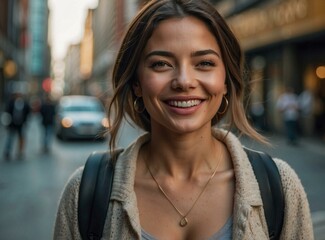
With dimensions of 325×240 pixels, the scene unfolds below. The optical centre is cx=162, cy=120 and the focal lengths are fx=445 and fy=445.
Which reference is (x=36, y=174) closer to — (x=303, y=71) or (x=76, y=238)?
(x=76, y=238)

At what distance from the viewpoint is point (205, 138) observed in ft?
5.87

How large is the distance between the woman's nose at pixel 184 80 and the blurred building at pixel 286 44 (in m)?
12.4

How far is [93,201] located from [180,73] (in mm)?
564

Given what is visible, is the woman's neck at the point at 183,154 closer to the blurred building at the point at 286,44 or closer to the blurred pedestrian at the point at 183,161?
the blurred pedestrian at the point at 183,161

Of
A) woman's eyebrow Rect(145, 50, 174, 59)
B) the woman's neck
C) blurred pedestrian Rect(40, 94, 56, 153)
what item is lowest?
blurred pedestrian Rect(40, 94, 56, 153)

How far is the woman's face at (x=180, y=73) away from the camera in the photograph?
63.7 inches

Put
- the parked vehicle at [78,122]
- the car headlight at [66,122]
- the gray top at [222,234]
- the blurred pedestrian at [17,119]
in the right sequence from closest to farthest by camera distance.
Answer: the gray top at [222,234] → the blurred pedestrian at [17,119] → the parked vehicle at [78,122] → the car headlight at [66,122]

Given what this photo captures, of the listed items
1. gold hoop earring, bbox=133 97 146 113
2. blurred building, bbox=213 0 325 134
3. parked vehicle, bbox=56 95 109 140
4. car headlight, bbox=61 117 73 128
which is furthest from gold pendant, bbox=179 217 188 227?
car headlight, bbox=61 117 73 128

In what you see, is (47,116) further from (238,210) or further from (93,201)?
(238,210)

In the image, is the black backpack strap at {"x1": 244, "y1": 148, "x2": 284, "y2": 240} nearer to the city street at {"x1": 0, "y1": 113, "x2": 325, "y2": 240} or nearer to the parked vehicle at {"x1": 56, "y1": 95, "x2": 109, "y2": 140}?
the city street at {"x1": 0, "y1": 113, "x2": 325, "y2": 240}

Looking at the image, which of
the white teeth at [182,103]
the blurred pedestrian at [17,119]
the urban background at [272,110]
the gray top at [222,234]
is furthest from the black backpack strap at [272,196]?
the blurred pedestrian at [17,119]

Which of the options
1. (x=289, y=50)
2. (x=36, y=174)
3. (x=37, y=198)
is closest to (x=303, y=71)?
(x=289, y=50)

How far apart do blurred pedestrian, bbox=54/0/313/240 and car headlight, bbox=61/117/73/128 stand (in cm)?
1654

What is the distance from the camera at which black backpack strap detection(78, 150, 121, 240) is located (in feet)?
5.29
